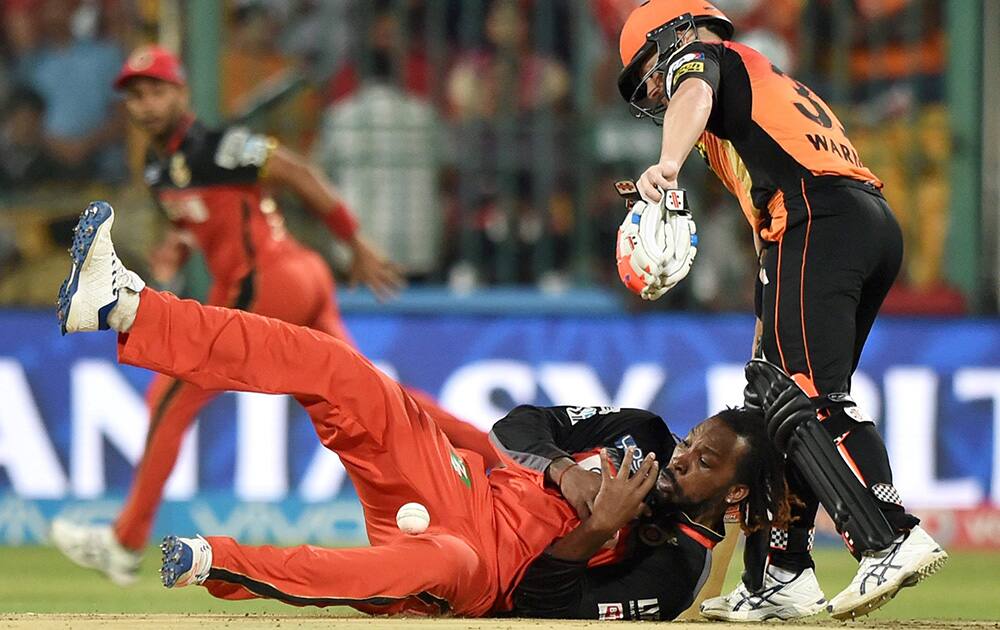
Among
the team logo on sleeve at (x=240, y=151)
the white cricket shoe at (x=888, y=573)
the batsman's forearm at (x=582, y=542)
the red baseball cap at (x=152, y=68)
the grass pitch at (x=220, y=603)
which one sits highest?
the red baseball cap at (x=152, y=68)

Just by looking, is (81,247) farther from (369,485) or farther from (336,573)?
(336,573)

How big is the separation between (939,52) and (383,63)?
11.6ft

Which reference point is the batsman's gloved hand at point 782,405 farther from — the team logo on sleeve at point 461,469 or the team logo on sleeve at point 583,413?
the team logo on sleeve at point 461,469

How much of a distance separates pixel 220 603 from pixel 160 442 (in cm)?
171

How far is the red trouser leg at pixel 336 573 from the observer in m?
4.80

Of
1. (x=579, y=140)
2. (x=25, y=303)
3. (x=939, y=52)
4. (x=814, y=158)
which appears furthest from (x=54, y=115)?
(x=814, y=158)

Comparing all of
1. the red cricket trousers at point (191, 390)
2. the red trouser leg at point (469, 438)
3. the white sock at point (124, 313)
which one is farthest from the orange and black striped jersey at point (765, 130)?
the red cricket trousers at point (191, 390)

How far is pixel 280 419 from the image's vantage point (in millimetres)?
9844

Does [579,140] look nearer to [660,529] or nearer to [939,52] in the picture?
[939,52]

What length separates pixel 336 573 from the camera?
192 inches

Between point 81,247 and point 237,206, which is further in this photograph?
point 237,206

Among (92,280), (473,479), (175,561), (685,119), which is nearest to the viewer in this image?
(175,561)

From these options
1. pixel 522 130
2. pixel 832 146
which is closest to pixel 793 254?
pixel 832 146

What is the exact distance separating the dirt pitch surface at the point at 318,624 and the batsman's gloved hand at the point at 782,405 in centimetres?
61
